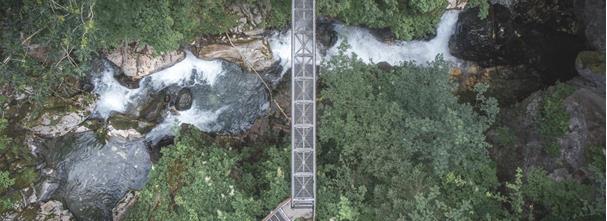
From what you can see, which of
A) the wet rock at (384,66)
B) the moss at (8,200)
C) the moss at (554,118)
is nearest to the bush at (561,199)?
the moss at (554,118)

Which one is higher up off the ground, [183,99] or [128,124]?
[183,99]

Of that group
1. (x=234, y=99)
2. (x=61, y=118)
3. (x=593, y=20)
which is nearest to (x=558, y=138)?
(x=593, y=20)

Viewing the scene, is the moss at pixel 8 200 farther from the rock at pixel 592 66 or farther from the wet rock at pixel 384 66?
the rock at pixel 592 66

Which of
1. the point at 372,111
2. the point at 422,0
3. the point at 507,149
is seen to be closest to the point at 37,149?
the point at 372,111

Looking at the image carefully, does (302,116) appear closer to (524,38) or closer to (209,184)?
(209,184)

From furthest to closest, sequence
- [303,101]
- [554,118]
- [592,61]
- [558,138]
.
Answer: [592,61]
[303,101]
[554,118]
[558,138]

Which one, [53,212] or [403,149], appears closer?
[403,149]
